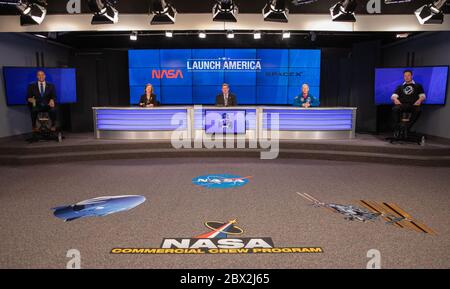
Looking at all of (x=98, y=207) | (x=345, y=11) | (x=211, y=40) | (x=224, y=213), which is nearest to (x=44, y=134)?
(x=98, y=207)

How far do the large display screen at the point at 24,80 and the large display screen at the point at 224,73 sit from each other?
268 centimetres

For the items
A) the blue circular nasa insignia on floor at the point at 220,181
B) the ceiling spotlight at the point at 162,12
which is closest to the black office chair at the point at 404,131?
the blue circular nasa insignia on floor at the point at 220,181

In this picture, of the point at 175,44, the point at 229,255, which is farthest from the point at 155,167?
the point at 175,44

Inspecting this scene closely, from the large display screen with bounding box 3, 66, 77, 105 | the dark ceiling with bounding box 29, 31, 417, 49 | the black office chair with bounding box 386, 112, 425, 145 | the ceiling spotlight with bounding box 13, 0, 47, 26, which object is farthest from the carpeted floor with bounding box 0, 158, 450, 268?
the dark ceiling with bounding box 29, 31, 417, 49

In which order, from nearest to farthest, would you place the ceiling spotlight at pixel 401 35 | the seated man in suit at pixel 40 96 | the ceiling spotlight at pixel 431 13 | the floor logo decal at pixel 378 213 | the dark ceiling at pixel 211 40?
1. the floor logo decal at pixel 378 213
2. the ceiling spotlight at pixel 431 13
3. the seated man in suit at pixel 40 96
4. the ceiling spotlight at pixel 401 35
5. the dark ceiling at pixel 211 40

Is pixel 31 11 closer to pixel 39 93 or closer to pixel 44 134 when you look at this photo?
pixel 39 93

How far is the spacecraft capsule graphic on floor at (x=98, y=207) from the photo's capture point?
12.0 feet

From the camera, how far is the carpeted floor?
8.70 ft

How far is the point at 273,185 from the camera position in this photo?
4.79m

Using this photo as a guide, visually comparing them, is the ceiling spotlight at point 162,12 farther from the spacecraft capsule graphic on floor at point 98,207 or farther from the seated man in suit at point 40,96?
the spacecraft capsule graphic on floor at point 98,207

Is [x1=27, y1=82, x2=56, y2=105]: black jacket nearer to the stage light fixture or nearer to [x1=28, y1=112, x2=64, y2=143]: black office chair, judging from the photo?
[x1=28, y1=112, x2=64, y2=143]: black office chair

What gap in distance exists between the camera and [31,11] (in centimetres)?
596

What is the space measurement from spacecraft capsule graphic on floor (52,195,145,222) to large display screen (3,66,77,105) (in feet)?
15.1
